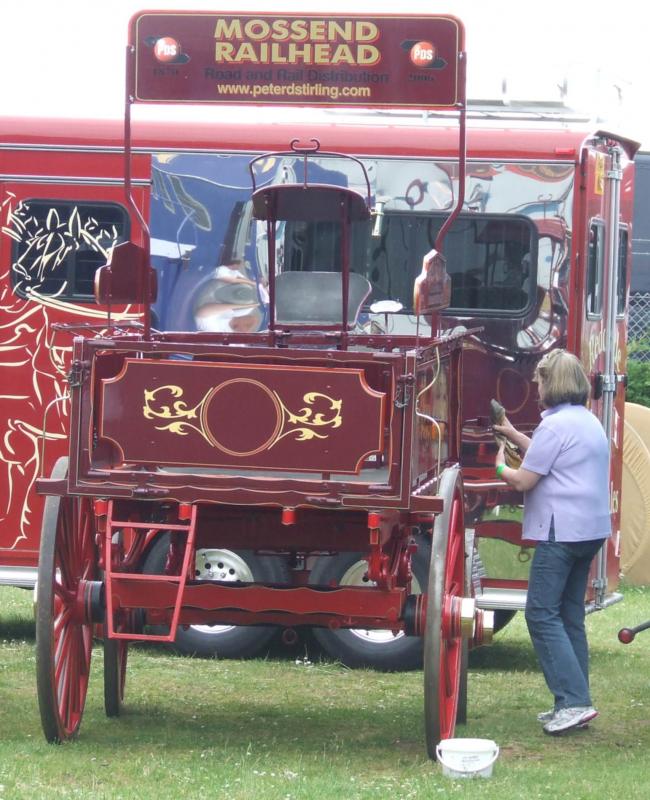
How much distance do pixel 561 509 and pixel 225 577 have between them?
2.42m

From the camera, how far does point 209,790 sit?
18.6ft

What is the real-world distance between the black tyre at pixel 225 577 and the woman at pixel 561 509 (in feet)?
6.19

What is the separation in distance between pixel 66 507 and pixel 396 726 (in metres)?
1.86

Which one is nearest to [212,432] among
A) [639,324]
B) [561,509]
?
[561,509]

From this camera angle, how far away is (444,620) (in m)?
6.17

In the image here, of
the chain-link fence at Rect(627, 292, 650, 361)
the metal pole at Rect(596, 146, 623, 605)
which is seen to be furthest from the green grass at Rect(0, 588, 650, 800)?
the chain-link fence at Rect(627, 292, 650, 361)

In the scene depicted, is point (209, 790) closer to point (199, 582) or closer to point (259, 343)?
point (199, 582)

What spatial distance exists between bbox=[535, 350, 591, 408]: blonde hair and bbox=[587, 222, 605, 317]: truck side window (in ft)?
5.42

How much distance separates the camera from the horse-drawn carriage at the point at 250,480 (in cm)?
589

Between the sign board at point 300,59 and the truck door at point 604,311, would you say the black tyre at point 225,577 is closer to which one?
the truck door at point 604,311

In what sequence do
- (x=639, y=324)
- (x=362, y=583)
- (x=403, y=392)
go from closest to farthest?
1. (x=403, y=392)
2. (x=362, y=583)
3. (x=639, y=324)

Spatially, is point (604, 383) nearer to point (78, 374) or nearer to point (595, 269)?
point (595, 269)

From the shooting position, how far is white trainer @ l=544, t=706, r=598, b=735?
6.92 metres

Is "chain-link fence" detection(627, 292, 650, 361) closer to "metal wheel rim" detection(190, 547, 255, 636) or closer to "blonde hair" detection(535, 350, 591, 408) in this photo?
"metal wheel rim" detection(190, 547, 255, 636)
